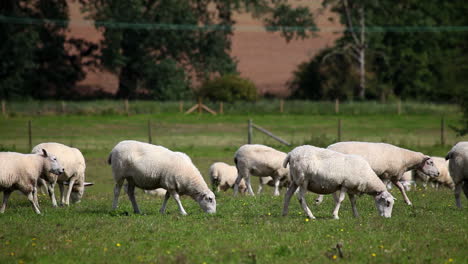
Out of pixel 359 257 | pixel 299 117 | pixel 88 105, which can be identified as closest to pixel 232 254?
pixel 359 257

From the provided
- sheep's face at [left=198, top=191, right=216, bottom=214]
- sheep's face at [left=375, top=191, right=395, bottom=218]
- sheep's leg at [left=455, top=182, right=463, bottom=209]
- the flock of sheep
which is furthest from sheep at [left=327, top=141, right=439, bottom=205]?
sheep's face at [left=198, top=191, right=216, bottom=214]

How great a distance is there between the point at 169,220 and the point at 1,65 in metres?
46.1

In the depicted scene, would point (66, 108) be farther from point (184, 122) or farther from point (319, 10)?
point (319, 10)

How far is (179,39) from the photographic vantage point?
190 ft

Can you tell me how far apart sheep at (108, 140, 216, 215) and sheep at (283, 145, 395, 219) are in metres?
1.82

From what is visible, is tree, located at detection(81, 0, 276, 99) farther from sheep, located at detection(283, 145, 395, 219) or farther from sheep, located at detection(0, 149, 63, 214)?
sheep, located at detection(283, 145, 395, 219)

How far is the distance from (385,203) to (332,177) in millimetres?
1192

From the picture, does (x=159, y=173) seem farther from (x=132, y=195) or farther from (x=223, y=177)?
(x=223, y=177)

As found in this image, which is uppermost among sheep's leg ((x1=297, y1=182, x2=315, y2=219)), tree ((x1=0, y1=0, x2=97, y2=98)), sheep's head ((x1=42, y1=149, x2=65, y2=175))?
tree ((x1=0, y1=0, x2=97, y2=98))

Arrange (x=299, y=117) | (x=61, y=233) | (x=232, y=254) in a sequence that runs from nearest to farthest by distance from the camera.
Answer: (x=232, y=254), (x=61, y=233), (x=299, y=117)

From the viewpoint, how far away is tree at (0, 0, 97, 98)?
5416cm

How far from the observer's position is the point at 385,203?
1362 cm

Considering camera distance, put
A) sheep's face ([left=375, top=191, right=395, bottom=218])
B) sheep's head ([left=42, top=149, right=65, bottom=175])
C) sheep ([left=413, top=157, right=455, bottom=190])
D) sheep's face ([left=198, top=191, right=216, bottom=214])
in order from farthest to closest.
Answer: sheep ([left=413, top=157, right=455, bottom=190]) < sheep's head ([left=42, top=149, right=65, bottom=175]) < sheep's face ([left=198, top=191, right=216, bottom=214]) < sheep's face ([left=375, top=191, right=395, bottom=218])

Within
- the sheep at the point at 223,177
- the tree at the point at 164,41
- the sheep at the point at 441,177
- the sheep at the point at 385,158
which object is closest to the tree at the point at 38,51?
the tree at the point at 164,41
